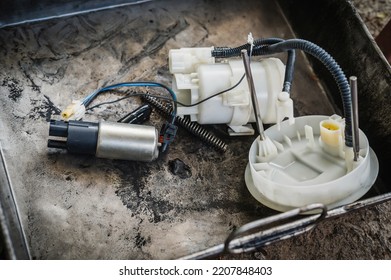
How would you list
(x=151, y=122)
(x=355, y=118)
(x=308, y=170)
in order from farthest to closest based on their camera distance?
1. (x=151, y=122)
2. (x=308, y=170)
3. (x=355, y=118)

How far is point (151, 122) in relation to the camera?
144 cm

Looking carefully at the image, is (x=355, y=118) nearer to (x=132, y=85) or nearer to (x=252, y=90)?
(x=252, y=90)

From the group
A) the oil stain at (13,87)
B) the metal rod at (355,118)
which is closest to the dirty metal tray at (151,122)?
the oil stain at (13,87)

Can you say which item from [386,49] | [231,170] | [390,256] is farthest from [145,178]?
[386,49]

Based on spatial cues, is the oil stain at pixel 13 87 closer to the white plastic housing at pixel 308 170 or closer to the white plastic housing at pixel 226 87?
the white plastic housing at pixel 226 87

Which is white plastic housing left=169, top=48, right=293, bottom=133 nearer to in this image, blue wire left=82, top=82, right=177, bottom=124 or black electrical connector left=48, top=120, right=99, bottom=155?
blue wire left=82, top=82, right=177, bottom=124

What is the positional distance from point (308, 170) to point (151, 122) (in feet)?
1.38

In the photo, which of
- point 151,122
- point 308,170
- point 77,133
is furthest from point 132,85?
point 308,170

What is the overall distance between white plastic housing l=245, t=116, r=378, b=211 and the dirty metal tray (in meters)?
0.06

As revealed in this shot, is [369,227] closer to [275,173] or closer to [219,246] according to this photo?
[275,173]

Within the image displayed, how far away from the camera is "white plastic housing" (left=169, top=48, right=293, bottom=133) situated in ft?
4.48

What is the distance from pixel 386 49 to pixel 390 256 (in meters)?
0.63

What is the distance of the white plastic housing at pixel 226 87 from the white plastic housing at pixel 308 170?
8 centimetres

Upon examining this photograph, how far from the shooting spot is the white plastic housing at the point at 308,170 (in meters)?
1.23
